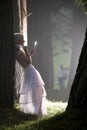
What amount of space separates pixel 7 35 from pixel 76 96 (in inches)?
151

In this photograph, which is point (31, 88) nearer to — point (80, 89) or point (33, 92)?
point (33, 92)

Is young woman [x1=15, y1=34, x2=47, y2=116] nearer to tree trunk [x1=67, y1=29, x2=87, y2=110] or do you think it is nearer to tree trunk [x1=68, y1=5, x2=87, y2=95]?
tree trunk [x1=67, y1=29, x2=87, y2=110]

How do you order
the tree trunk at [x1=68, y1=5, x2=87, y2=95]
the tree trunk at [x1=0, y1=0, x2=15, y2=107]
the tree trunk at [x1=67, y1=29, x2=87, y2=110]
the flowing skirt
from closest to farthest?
the tree trunk at [x1=67, y1=29, x2=87, y2=110]
the tree trunk at [x1=0, y1=0, x2=15, y2=107]
the flowing skirt
the tree trunk at [x1=68, y1=5, x2=87, y2=95]

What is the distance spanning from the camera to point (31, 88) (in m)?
9.86

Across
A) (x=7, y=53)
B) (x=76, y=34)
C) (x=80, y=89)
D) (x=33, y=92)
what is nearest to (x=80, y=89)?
(x=80, y=89)

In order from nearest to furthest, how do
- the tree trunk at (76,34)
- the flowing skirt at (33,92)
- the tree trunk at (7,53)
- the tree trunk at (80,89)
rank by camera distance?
the tree trunk at (80,89) < the tree trunk at (7,53) < the flowing skirt at (33,92) < the tree trunk at (76,34)

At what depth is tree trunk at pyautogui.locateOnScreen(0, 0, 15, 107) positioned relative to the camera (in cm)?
915

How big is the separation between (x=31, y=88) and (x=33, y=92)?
0.35 ft

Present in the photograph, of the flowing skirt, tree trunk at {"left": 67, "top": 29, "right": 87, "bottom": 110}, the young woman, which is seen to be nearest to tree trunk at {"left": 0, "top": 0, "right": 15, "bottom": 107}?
the young woman

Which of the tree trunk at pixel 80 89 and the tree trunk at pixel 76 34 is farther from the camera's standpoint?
the tree trunk at pixel 76 34

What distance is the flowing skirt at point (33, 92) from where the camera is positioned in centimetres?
977

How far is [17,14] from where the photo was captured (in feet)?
48.7

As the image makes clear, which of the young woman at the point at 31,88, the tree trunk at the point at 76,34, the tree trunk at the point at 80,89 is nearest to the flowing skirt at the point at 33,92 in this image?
the young woman at the point at 31,88

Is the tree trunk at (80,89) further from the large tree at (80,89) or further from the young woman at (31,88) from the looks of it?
the young woman at (31,88)
